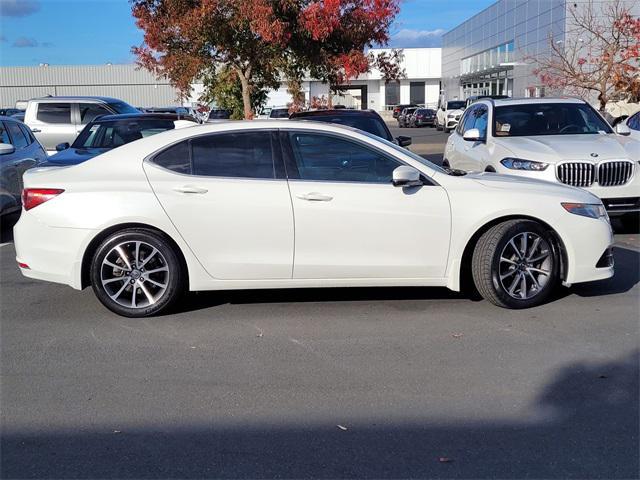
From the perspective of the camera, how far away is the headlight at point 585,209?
6281mm

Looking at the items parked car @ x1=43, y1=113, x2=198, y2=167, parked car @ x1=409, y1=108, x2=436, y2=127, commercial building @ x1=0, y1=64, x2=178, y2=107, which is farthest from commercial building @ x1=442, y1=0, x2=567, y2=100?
commercial building @ x1=0, y1=64, x2=178, y2=107

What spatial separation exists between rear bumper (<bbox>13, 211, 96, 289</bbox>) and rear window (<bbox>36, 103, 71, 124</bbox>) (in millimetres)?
12150

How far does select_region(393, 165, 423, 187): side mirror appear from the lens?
5922 mm

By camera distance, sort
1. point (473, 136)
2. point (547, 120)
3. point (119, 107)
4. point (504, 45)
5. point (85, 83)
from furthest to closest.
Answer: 1. point (85, 83)
2. point (504, 45)
3. point (119, 107)
4. point (547, 120)
5. point (473, 136)

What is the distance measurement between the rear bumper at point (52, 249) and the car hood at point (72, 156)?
13.9 feet

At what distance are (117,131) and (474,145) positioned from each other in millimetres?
5699

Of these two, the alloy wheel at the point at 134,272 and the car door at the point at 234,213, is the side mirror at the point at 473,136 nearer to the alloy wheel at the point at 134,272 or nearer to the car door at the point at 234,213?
the car door at the point at 234,213

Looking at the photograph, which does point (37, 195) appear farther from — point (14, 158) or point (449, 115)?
point (449, 115)

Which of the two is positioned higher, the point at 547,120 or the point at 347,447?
the point at 547,120

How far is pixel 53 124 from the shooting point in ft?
57.7

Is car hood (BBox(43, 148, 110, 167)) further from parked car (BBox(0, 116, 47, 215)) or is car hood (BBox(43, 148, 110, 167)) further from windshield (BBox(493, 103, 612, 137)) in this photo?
windshield (BBox(493, 103, 612, 137))

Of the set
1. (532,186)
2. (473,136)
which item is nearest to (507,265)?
(532,186)

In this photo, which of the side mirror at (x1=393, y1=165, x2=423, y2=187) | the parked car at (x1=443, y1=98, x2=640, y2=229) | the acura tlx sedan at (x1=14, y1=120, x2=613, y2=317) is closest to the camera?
the side mirror at (x1=393, y1=165, x2=423, y2=187)

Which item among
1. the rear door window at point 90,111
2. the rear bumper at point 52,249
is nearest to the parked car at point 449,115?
the rear door window at point 90,111
